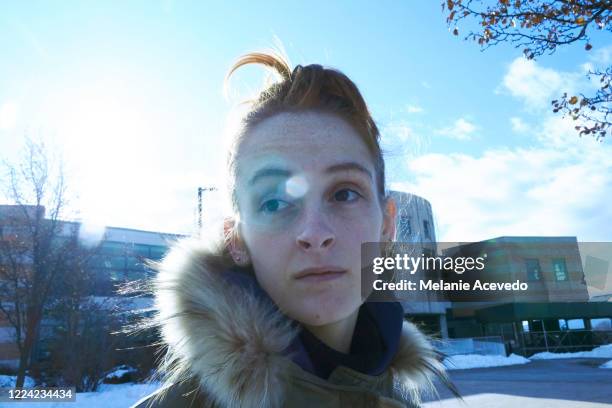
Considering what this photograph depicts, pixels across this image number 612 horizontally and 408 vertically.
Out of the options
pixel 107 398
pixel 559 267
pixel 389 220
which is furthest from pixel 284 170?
pixel 559 267

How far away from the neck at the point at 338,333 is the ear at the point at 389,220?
14.0 inches

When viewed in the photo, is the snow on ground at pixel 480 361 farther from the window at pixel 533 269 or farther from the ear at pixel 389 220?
the ear at pixel 389 220

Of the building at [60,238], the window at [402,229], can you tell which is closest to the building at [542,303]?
the building at [60,238]

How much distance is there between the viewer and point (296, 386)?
1343 millimetres

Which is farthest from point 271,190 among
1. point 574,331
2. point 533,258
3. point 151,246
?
point 574,331

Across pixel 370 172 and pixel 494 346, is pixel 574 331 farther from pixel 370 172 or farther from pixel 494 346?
pixel 370 172

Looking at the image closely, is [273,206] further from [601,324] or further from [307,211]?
[601,324]

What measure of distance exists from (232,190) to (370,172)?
0.55 meters

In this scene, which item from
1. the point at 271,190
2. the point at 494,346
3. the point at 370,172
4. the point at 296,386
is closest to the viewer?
the point at 296,386

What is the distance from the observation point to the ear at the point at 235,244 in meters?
1.58

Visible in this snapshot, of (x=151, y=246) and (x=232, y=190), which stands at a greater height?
(x=151, y=246)

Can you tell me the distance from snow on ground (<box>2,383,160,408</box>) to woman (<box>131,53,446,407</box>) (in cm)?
1131

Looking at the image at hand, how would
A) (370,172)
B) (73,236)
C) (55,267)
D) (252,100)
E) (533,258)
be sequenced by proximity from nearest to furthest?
(370,172), (252,100), (55,267), (73,236), (533,258)

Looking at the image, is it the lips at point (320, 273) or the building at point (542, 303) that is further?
the building at point (542, 303)
